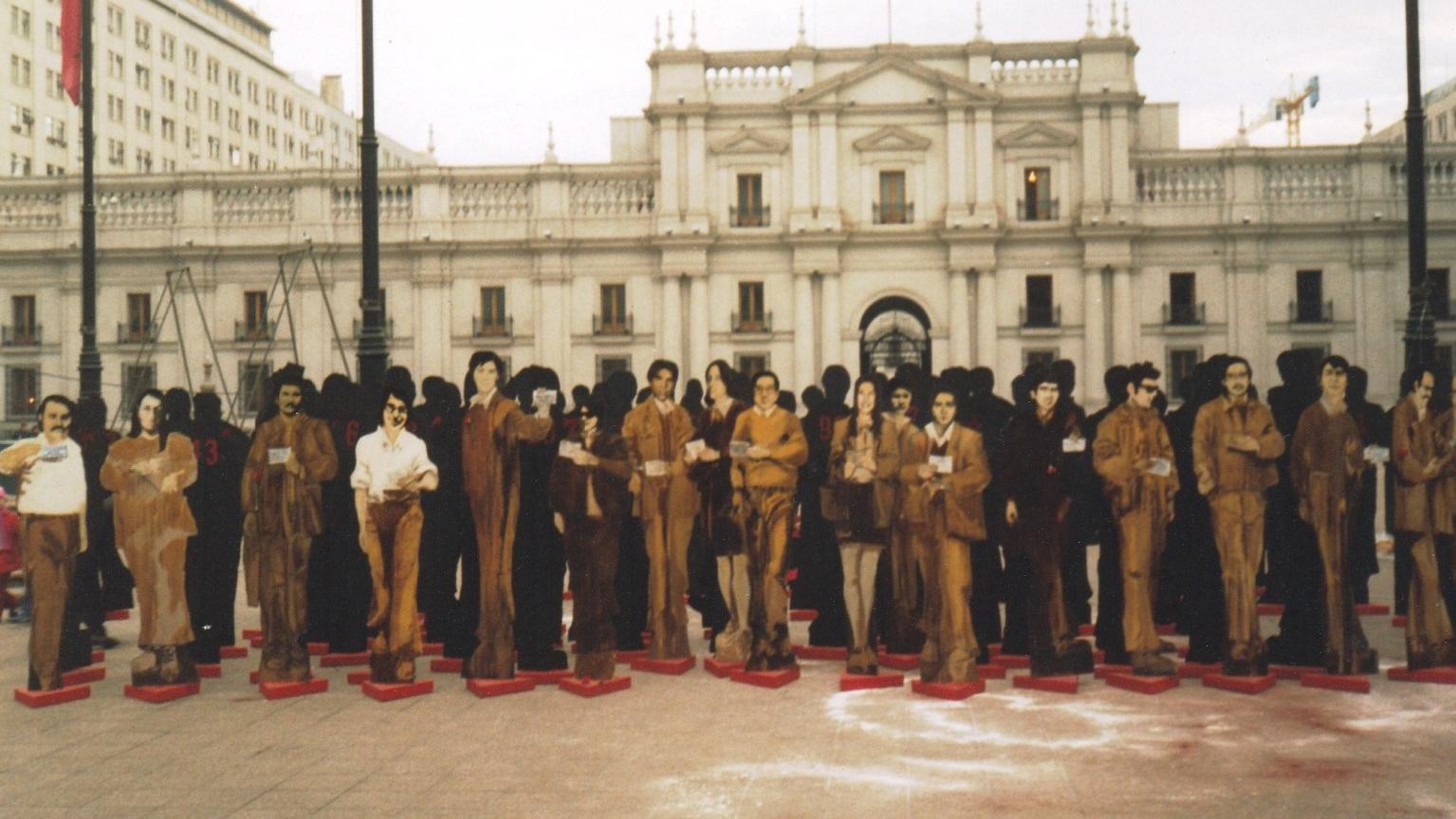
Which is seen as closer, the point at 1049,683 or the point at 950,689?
the point at 950,689

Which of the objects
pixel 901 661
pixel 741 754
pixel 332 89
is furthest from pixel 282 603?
A: pixel 332 89

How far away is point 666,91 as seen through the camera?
42344 mm

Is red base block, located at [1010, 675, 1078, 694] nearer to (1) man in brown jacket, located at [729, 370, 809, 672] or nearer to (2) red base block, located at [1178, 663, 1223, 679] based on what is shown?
(2) red base block, located at [1178, 663, 1223, 679]

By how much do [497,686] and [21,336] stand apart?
43.4 meters

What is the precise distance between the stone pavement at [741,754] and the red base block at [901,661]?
717 mm

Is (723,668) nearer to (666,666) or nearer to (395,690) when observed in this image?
(666,666)

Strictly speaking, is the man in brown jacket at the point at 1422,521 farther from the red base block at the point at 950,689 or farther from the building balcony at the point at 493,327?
the building balcony at the point at 493,327

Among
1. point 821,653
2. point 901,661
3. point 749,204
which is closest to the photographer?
point 901,661

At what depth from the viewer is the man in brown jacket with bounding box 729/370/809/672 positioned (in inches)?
343

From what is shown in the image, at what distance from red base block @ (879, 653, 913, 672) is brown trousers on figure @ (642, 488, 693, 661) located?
4.85 feet

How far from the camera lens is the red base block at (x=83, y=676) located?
877 centimetres

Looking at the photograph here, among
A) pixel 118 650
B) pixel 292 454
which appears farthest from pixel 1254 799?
pixel 118 650

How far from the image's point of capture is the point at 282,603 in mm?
8430

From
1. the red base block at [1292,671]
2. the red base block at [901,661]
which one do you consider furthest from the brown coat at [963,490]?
the red base block at [1292,671]
